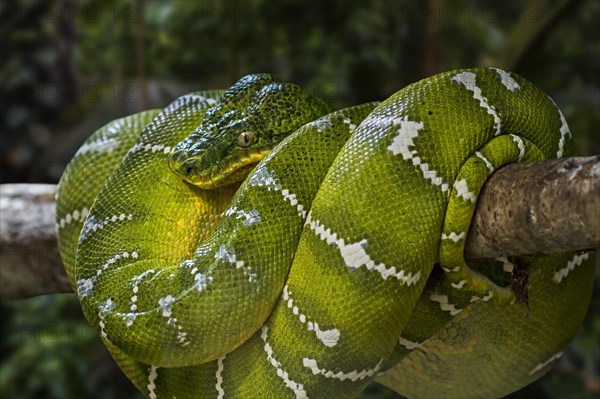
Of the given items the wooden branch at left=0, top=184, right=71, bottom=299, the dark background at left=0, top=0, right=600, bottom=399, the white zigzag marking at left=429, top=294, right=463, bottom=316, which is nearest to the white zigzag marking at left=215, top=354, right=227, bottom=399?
the white zigzag marking at left=429, top=294, right=463, bottom=316

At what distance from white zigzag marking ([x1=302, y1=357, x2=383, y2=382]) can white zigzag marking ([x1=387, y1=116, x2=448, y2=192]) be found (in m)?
0.41

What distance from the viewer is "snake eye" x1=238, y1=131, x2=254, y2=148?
1615 mm

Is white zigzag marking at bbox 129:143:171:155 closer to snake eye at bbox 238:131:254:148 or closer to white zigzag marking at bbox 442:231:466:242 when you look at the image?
snake eye at bbox 238:131:254:148

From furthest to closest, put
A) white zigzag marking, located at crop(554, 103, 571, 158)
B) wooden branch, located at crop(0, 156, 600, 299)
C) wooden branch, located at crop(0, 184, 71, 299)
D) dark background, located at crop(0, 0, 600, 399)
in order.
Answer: dark background, located at crop(0, 0, 600, 399) → wooden branch, located at crop(0, 184, 71, 299) → white zigzag marking, located at crop(554, 103, 571, 158) → wooden branch, located at crop(0, 156, 600, 299)

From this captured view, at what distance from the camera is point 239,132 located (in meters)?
1.62

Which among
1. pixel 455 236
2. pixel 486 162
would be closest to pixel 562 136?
pixel 486 162

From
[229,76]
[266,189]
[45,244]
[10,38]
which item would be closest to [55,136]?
[10,38]

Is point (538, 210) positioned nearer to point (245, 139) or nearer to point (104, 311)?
point (245, 139)

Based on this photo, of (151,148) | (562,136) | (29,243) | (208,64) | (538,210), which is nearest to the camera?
(538,210)

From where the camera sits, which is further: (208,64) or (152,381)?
(208,64)

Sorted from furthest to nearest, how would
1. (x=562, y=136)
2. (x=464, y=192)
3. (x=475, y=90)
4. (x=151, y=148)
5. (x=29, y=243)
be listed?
(x=29, y=243) → (x=151, y=148) → (x=562, y=136) → (x=475, y=90) → (x=464, y=192)

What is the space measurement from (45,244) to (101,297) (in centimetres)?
116

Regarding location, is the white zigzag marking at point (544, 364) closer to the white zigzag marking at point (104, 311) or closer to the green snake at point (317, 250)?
the green snake at point (317, 250)

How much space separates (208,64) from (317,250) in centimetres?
361
